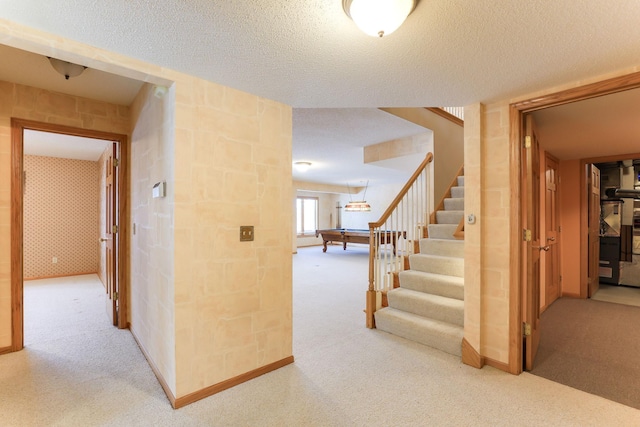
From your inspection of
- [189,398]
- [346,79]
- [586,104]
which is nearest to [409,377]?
[189,398]

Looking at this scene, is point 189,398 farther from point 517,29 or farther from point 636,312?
point 636,312

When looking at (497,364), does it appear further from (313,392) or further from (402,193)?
(402,193)

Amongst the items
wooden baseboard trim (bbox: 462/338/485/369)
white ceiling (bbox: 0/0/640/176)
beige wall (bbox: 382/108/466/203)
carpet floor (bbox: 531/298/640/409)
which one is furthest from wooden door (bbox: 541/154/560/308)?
wooden baseboard trim (bbox: 462/338/485/369)

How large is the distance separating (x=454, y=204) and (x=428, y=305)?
1728 mm

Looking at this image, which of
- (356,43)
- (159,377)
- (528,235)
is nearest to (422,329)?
(528,235)

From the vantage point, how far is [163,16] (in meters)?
1.34

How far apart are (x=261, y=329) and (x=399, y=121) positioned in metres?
2.96

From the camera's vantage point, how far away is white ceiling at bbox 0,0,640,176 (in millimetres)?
1279

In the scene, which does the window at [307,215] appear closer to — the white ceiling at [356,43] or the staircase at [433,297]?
the staircase at [433,297]

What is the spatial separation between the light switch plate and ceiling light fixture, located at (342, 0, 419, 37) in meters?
1.46

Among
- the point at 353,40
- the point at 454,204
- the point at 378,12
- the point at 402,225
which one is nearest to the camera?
the point at 378,12

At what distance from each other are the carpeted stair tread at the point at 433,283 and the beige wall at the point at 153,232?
2422mm

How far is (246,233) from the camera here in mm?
2191

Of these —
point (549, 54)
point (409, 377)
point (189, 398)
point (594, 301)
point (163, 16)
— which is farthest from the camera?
point (594, 301)
